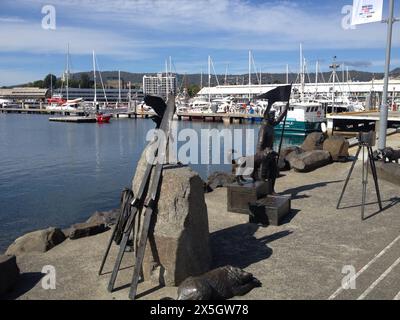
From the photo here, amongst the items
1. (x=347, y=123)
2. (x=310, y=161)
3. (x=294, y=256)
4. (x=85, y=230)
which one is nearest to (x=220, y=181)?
(x=310, y=161)

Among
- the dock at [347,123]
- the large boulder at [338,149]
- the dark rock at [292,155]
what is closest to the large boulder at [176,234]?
the dark rock at [292,155]

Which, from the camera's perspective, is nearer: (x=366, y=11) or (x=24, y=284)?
(x=24, y=284)

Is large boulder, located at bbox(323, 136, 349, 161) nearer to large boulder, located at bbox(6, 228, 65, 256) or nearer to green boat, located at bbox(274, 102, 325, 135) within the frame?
large boulder, located at bbox(6, 228, 65, 256)

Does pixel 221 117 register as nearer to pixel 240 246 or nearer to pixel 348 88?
pixel 348 88

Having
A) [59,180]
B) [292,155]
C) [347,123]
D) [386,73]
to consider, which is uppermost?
[386,73]

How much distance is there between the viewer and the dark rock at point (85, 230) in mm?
9974

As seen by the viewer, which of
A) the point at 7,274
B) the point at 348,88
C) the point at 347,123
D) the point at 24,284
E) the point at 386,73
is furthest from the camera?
the point at 348,88

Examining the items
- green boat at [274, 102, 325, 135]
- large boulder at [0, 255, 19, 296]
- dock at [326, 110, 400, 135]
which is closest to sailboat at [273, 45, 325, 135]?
green boat at [274, 102, 325, 135]

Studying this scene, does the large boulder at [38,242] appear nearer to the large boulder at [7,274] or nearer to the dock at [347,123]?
the large boulder at [7,274]

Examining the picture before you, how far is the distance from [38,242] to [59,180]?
18196 mm

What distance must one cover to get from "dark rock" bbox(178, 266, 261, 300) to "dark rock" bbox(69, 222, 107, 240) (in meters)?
4.49

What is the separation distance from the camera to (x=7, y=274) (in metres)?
6.90
